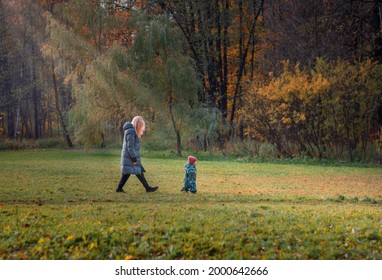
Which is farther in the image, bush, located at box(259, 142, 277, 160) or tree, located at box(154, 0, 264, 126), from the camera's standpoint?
tree, located at box(154, 0, 264, 126)

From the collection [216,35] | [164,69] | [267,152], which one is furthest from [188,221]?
[216,35]

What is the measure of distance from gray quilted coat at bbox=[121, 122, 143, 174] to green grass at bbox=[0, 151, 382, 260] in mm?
584

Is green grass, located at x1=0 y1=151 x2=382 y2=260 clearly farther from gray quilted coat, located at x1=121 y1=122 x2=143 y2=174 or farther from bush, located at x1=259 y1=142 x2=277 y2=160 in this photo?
bush, located at x1=259 y1=142 x2=277 y2=160

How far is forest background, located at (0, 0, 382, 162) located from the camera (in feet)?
75.1

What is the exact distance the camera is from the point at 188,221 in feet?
25.3

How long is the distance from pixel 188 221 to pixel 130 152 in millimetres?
3709

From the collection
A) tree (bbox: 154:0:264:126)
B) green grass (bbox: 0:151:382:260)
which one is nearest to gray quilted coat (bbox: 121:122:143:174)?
green grass (bbox: 0:151:382:260)

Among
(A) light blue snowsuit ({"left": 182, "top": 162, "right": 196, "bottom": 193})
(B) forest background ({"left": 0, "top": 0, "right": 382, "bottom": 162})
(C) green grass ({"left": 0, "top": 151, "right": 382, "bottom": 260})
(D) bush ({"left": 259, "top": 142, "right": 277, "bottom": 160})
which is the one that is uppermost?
(B) forest background ({"left": 0, "top": 0, "right": 382, "bottom": 162})

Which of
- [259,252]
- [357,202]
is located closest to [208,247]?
[259,252]

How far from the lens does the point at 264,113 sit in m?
24.6

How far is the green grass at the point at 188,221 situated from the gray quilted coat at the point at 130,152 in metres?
0.58

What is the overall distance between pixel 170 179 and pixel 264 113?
34.4ft

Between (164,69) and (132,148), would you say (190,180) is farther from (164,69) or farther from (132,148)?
(164,69)
